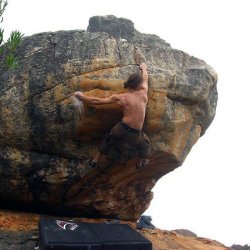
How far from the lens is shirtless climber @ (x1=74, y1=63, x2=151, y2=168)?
820cm

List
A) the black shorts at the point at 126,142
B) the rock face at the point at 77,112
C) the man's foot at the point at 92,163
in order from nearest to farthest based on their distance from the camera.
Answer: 1. the black shorts at the point at 126,142
2. the rock face at the point at 77,112
3. the man's foot at the point at 92,163

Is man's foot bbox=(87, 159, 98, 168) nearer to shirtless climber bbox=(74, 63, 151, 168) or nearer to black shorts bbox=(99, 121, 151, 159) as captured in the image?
black shorts bbox=(99, 121, 151, 159)

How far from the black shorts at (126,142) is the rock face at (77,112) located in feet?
1.18

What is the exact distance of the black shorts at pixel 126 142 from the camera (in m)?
8.36

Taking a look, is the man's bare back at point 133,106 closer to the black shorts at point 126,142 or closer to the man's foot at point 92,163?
the black shorts at point 126,142

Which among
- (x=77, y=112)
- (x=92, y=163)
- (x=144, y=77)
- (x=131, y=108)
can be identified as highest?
(x=144, y=77)

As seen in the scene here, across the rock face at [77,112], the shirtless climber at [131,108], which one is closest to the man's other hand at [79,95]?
the shirtless climber at [131,108]

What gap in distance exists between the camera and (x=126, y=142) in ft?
28.2

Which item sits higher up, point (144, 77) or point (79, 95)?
A: point (144, 77)

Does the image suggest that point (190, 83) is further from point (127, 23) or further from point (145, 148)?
point (127, 23)

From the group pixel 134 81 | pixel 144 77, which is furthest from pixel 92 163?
pixel 144 77

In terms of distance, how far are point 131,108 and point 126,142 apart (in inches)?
36.9

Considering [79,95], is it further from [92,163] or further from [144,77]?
[92,163]

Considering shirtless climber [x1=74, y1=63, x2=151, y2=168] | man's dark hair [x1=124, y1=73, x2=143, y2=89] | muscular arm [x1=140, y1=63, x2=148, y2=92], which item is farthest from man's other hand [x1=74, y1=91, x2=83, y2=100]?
muscular arm [x1=140, y1=63, x2=148, y2=92]
